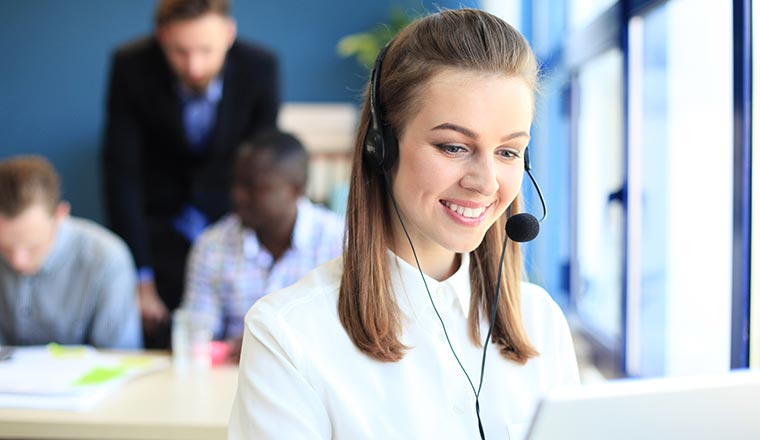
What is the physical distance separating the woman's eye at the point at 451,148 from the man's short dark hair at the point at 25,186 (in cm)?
173

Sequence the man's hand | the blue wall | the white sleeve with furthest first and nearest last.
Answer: the blue wall
the man's hand
the white sleeve

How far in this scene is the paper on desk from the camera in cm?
174

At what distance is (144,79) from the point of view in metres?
2.74

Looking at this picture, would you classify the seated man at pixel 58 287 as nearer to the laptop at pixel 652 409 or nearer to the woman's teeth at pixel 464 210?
the woman's teeth at pixel 464 210

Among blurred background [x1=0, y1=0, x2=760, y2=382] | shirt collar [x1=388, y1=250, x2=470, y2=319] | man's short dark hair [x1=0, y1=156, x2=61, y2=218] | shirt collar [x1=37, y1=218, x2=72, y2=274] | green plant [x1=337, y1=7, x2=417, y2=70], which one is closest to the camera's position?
shirt collar [x1=388, y1=250, x2=470, y2=319]

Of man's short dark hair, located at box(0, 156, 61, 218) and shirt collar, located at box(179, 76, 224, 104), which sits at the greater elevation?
shirt collar, located at box(179, 76, 224, 104)

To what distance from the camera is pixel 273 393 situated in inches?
38.2

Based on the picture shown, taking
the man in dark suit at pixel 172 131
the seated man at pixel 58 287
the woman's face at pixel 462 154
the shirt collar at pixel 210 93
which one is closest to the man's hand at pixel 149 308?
the man in dark suit at pixel 172 131

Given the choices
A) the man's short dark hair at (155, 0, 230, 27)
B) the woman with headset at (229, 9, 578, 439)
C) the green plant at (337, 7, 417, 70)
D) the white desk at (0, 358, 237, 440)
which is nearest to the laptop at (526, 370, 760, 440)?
the woman with headset at (229, 9, 578, 439)

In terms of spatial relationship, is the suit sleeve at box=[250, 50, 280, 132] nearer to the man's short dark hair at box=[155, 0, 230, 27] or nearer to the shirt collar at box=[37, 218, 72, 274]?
the man's short dark hair at box=[155, 0, 230, 27]

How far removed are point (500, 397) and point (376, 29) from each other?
367cm

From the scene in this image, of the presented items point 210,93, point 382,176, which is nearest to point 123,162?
point 210,93

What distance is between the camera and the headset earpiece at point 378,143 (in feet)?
3.39

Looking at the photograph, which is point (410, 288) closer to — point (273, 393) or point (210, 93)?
point (273, 393)
